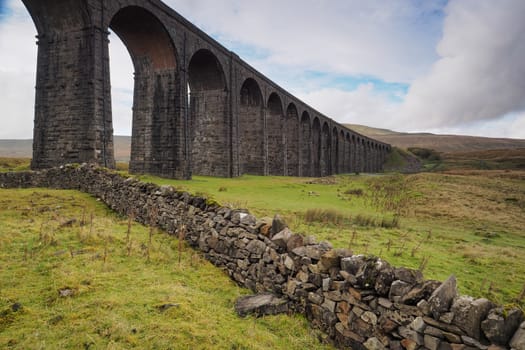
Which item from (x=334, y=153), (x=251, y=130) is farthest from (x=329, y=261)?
(x=334, y=153)

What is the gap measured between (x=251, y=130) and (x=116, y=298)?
33020mm

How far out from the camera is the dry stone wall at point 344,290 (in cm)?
274

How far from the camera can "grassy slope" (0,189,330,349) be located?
3408 millimetres

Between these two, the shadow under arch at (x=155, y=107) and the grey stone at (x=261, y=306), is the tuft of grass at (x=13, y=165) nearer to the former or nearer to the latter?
the shadow under arch at (x=155, y=107)

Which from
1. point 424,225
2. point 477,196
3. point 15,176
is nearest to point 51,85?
point 15,176

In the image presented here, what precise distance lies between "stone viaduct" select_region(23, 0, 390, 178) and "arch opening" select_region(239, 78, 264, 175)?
117mm

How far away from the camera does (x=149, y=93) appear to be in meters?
22.3

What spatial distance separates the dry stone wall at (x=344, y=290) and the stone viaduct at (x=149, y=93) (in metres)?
11.5

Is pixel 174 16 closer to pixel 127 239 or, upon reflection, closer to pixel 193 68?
pixel 193 68

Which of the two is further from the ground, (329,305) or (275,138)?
(275,138)

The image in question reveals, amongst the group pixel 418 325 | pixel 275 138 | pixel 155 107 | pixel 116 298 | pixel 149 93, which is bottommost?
pixel 116 298

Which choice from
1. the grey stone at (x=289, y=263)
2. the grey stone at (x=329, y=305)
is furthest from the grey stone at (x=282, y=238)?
the grey stone at (x=329, y=305)

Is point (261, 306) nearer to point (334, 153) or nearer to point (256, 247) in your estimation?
point (256, 247)

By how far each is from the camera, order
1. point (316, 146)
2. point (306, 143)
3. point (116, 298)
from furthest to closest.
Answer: point (316, 146), point (306, 143), point (116, 298)
